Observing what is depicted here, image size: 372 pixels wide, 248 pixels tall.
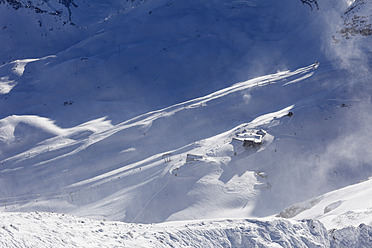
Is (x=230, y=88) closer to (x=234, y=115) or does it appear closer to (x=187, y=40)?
(x=234, y=115)

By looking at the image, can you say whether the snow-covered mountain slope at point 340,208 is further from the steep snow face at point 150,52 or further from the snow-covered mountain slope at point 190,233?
the steep snow face at point 150,52

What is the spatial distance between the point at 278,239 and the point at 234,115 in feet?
52.0

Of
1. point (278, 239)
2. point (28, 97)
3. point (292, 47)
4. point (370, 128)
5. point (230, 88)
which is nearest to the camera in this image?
point (278, 239)

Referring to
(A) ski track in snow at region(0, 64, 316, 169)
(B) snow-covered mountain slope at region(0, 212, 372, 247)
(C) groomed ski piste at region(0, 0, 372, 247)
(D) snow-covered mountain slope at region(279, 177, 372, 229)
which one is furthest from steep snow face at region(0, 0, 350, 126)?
(B) snow-covered mountain slope at region(0, 212, 372, 247)

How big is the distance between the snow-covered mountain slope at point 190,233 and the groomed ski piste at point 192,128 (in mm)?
47

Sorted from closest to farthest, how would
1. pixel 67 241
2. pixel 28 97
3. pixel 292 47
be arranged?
pixel 67 241 < pixel 28 97 < pixel 292 47

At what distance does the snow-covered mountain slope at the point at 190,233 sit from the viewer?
1204 centimetres

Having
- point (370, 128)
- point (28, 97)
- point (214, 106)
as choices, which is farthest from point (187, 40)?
point (370, 128)

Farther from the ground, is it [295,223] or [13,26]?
[13,26]

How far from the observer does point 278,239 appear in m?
12.8

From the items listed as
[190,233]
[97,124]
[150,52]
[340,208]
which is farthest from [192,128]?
[190,233]

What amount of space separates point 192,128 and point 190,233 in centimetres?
1486

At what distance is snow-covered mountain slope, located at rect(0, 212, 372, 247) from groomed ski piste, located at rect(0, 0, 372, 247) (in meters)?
0.05

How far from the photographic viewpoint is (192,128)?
27.4m
